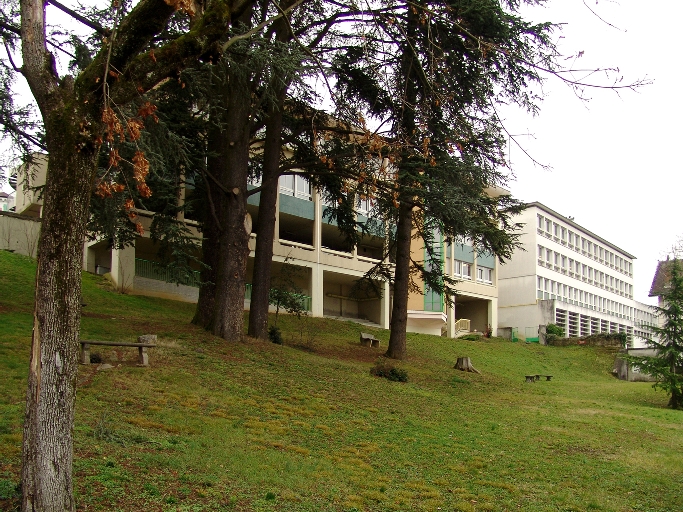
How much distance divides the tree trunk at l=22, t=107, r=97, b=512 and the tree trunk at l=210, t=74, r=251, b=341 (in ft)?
33.6

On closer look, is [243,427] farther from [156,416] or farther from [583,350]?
[583,350]

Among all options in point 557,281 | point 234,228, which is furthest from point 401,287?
point 557,281

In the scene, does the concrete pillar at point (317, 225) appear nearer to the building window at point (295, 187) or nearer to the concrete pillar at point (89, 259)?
the building window at point (295, 187)

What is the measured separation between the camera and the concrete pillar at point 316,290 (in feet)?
111

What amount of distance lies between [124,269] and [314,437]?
2030cm

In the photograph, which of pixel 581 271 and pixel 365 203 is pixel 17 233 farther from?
pixel 581 271

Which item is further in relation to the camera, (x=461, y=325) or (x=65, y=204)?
(x=461, y=325)

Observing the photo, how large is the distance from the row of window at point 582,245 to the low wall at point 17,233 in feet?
119

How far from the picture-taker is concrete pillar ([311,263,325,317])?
111 feet

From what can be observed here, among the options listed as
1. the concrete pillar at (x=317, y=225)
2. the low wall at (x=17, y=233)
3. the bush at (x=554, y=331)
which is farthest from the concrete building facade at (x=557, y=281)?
the low wall at (x=17, y=233)

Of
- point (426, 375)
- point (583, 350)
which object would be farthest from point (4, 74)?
point (583, 350)

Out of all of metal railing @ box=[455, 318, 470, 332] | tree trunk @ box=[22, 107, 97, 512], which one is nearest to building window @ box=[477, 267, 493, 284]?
metal railing @ box=[455, 318, 470, 332]

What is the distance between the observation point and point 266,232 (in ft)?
59.7

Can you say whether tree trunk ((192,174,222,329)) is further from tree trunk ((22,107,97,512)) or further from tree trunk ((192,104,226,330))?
tree trunk ((22,107,97,512))
